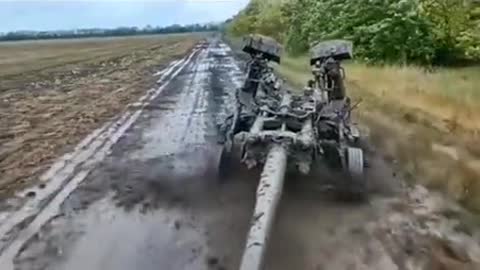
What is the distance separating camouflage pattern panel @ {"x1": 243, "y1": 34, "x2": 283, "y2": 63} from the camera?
34.4ft

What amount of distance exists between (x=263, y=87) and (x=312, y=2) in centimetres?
2278

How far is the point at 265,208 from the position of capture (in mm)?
5668

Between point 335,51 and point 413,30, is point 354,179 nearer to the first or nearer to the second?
point 335,51

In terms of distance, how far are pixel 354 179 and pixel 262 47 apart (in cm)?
333

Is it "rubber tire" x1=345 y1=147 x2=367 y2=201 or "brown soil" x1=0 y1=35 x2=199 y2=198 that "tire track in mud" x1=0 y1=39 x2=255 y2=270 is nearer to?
"brown soil" x1=0 y1=35 x2=199 y2=198

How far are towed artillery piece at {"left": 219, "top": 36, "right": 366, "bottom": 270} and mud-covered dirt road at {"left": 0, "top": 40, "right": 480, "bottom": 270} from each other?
1.20 ft

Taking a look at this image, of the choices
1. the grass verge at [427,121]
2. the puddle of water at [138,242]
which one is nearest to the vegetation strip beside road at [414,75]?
the grass verge at [427,121]

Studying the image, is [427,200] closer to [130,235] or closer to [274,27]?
[130,235]

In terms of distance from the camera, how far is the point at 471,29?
22.9 meters

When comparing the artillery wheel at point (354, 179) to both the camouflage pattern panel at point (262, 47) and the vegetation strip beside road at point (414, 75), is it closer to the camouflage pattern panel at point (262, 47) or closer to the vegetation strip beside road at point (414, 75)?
the vegetation strip beside road at point (414, 75)

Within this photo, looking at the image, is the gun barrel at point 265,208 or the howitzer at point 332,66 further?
the howitzer at point 332,66

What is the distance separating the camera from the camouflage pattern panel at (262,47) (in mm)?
10484

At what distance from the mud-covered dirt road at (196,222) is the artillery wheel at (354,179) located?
0.61 feet

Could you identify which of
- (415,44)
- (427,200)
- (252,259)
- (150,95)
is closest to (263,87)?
(427,200)
